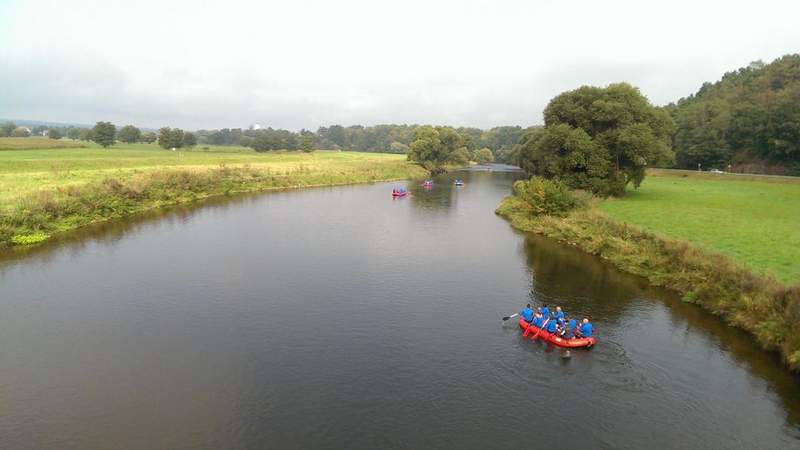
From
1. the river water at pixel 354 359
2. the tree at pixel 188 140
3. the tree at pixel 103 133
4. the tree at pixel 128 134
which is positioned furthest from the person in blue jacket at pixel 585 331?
the tree at pixel 128 134

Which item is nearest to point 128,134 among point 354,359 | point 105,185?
point 105,185

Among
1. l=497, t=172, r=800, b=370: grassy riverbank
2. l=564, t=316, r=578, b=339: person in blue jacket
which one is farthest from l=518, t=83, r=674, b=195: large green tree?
l=564, t=316, r=578, b=339: person in blue jacket

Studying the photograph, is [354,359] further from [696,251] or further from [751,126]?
[751,126]

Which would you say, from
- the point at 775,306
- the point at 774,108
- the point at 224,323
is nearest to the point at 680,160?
the point at 774,108

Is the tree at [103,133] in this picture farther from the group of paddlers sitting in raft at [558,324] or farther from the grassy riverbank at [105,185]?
the group of paddlers sitting in raft at [558,324]

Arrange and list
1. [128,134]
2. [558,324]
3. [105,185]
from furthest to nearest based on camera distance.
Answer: [128,134], [105,185], [558,324]

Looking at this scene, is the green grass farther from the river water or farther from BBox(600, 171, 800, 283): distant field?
BBox(600, 171, 800, 283): distant field
